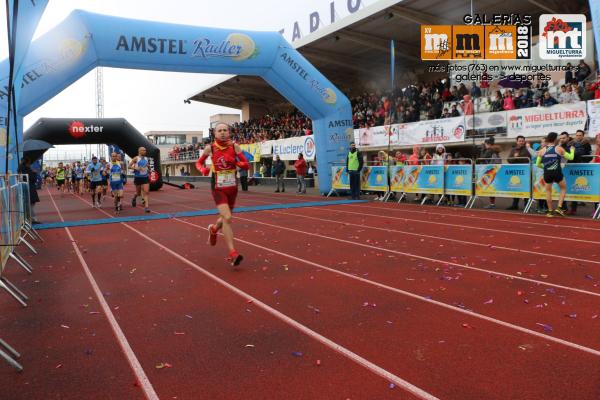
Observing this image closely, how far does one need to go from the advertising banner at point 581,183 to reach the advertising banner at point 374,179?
5.40m

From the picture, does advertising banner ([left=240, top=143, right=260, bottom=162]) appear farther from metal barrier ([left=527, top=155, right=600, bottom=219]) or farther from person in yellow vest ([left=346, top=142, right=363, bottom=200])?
metal barrier ([left=527, top=155, right=600, bottom=219])

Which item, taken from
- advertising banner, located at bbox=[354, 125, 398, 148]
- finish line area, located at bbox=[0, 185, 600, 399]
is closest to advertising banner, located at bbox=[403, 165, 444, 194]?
finish line area, located at bbox=[0, 185, 600, 399]

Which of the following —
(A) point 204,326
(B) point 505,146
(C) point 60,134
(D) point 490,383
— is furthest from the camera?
(C) point 60,134

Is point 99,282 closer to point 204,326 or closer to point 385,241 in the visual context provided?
point 204,326

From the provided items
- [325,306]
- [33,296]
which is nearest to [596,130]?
[325,306]

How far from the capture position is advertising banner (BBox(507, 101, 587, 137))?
43.5 feet

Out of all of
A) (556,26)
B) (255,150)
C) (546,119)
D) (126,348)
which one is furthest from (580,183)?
(255,150)

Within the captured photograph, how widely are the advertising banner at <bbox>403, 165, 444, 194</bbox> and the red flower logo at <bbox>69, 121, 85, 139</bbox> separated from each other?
608 inches

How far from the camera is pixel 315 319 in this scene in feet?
12.8

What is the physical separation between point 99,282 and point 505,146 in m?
15.5

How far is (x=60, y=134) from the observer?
21.2 metres

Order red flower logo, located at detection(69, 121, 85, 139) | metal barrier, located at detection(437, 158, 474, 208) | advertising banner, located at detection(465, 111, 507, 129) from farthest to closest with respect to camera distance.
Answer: red flower logo, located at detection(69, 121, 85, 139) → advertising banner, located at detection(465, 111, 507, 129) → metal barrier, located at detection(437, 158, 474, 208)

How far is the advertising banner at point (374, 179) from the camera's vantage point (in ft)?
50.3

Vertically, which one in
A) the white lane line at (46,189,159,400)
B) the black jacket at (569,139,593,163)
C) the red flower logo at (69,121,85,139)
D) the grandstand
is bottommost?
the white lane line at (46,189,159,400)
